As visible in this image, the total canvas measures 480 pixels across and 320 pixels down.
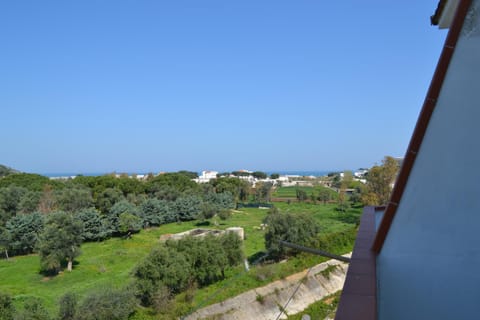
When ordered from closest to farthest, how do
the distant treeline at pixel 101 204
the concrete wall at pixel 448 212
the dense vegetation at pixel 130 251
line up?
the concrete wall at pixel 448 212 < the dense vegetation at pixel 130 251 < the distant treeline at pixel 101 204

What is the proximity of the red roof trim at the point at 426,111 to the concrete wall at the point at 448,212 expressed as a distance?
0.09 ft

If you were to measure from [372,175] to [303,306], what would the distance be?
46.6ft

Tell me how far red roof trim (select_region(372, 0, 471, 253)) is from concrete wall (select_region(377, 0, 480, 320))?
0.03m

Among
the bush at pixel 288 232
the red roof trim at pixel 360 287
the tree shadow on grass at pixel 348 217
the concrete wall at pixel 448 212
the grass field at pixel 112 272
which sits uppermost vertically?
the concrete wall at pixel 448 212

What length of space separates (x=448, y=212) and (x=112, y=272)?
1606 centimetres

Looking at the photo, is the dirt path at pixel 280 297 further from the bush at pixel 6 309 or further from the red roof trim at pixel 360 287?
the red roof trim at pixel 360 287

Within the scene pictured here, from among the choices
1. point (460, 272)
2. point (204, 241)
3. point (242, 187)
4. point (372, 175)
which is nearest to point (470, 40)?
point (460, 272)

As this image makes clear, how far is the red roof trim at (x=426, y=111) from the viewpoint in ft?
5.00

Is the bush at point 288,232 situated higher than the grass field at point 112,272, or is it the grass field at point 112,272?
the bush at point 288,232

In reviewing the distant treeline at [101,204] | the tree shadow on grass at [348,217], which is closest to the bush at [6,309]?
the distant treeline at [101,204]

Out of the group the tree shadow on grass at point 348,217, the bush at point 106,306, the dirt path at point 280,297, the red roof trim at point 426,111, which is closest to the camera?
the red roof trim at point 426,111

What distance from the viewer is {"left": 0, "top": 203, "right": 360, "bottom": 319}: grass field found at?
11.9 meters

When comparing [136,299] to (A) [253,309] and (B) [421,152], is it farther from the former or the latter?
(B) [421,152]

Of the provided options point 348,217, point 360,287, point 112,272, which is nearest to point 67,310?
point 112,272
